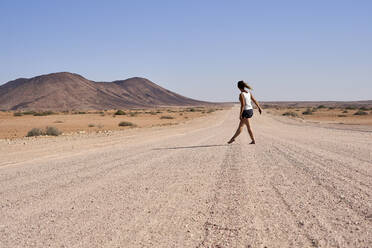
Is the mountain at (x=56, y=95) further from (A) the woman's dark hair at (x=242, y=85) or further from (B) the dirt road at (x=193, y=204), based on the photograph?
(B) the dirt road at (x=193, y=204)

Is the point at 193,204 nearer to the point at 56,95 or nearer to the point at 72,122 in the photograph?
the point at 72,122

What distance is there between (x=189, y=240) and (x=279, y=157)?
524 cm

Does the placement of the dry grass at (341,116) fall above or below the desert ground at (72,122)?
below

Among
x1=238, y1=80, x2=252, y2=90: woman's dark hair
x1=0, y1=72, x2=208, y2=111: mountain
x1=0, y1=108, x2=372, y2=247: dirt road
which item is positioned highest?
x1=0, y1=72, x2=208, y2=111: mountain

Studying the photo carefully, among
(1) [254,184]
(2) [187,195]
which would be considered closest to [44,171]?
(2) [187,195]

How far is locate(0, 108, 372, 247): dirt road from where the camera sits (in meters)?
3.25

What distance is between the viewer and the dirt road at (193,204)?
128 inches

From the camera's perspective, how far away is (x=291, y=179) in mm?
5562

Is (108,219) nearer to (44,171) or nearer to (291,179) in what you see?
(291,179)

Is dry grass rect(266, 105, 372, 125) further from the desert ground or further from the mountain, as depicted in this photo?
the mountain

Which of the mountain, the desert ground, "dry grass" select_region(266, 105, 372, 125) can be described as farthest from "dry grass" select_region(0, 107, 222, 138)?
the mountain

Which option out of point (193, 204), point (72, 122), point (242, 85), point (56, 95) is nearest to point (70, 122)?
point (72, 122)

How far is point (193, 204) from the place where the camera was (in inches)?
170

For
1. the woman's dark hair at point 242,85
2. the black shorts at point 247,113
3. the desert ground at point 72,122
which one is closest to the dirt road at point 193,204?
the black shorts at point 247,113
